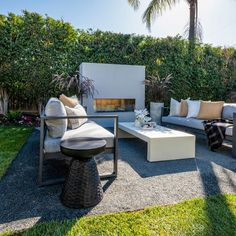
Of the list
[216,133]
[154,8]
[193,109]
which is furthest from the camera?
[154,8]

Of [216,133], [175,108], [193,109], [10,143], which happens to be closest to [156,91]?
[175,108]

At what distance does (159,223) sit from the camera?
5.16ft

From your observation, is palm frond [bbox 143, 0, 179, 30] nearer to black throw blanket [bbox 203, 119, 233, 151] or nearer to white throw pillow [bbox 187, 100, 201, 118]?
white throw pillow [bbox 187, 100, 201, 118]

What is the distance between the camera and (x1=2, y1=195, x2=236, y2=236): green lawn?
4.81 ft

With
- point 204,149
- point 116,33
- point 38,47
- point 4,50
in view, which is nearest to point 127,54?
point 116,33

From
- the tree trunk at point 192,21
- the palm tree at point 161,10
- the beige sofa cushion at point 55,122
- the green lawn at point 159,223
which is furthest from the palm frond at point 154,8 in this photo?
the green lawn at point 159,223

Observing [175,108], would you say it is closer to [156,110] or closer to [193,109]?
[193,109]

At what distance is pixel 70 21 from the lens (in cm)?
588

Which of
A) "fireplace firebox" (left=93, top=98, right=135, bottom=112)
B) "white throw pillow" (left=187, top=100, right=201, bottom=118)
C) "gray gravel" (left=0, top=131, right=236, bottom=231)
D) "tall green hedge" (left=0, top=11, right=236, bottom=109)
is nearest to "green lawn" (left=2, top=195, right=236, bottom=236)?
"gray gravel" (left=0, top=131, right=236, bottom=231)

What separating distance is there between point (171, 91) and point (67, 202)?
531 cm

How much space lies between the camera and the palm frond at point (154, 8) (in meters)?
6.81

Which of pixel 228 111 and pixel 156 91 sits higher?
pixel 156 91

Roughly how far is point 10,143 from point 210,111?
3.92m

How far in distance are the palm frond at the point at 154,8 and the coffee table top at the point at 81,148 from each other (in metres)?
6.16
